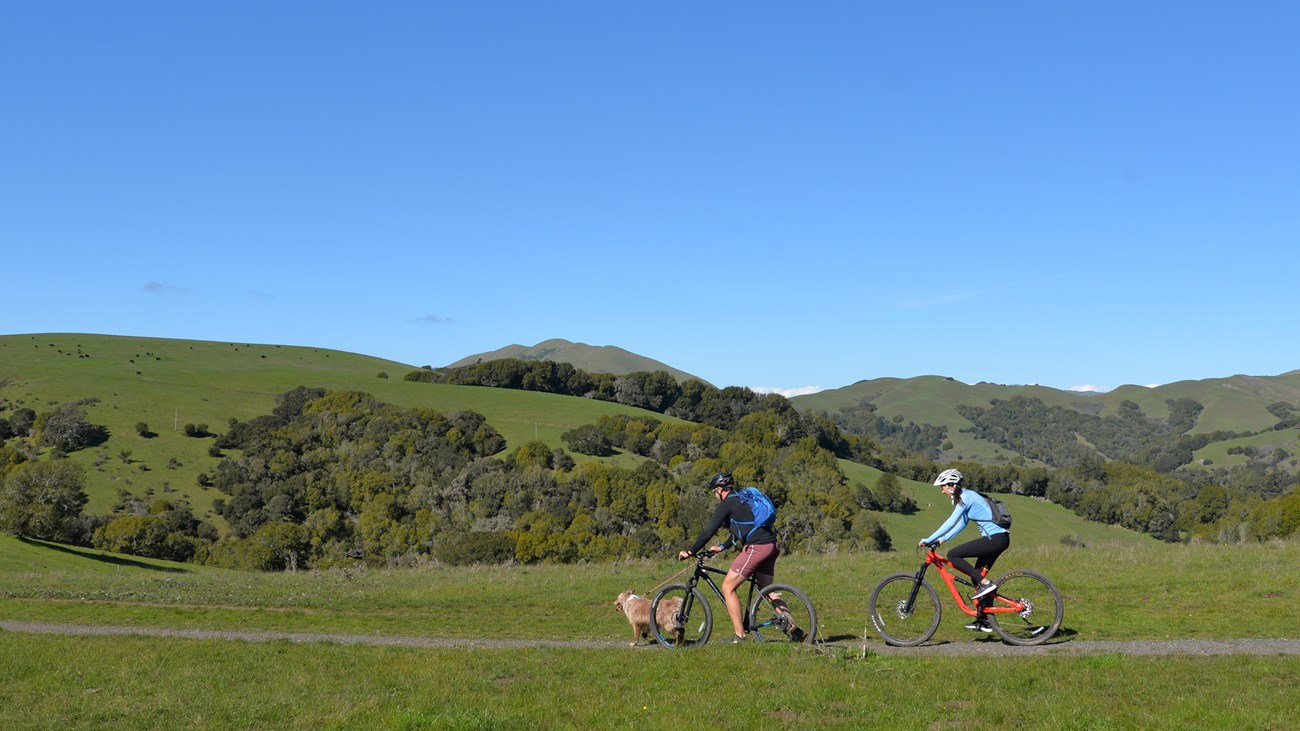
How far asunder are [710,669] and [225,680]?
554 cm

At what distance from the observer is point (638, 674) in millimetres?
10914

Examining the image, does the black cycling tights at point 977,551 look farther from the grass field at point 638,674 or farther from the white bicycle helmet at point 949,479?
the grass field at point 638,674

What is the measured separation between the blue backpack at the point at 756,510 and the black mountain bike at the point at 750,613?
648 mm

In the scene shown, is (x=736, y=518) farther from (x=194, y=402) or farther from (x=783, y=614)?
(x=194, y=402)

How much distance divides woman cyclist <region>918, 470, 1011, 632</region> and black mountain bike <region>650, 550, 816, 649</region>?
1.93m

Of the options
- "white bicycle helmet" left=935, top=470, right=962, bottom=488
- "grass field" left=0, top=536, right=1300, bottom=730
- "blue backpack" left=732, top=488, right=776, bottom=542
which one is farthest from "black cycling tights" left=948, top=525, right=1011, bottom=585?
"blue backpack" left=732, top=488, right=776, bottom=542

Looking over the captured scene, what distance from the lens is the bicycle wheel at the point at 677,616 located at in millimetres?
13323

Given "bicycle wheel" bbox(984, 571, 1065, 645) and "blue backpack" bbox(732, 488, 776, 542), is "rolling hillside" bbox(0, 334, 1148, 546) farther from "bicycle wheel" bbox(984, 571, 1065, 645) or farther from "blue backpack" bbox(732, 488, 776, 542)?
"bicycle wheel" bbox(984, 571, 1065, 645)

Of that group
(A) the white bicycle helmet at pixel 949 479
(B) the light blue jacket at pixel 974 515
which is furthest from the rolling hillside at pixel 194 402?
(B) the light blue jacket at pixel 974 515

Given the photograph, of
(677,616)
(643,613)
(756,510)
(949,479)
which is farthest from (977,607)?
(643,613)

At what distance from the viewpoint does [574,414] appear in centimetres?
11731

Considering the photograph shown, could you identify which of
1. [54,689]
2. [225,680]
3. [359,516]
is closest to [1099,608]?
[225,680]

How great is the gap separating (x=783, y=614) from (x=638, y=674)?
271 centimetres

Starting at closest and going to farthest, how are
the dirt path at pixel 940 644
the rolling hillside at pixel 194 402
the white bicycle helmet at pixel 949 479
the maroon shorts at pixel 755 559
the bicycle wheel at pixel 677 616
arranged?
the dirt path at pixel 940 644, the maroon shorts at pixel 755 559, the bicycle wheel at pixel 677 616, the white bicycle helmet at pixel 949 479, the rolling hillside at pixel 194 402
